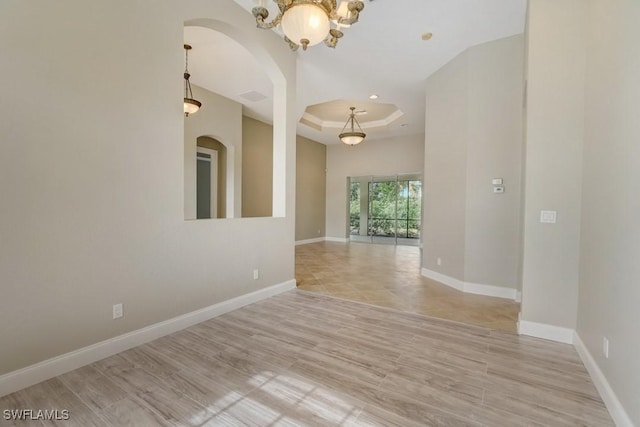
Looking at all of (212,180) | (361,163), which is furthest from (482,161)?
(361,163)

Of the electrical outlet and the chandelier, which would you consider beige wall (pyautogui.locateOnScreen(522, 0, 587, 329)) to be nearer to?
the chandelier

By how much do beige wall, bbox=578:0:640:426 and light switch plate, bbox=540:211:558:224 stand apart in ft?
0.66

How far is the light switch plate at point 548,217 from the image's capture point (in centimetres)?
266

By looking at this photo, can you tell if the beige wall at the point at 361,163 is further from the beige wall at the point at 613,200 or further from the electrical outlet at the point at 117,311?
the electrical outlet at the point at 117,311

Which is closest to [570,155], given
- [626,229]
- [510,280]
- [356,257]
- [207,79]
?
[626,229]

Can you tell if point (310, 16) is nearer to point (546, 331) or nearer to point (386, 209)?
point (546, 331)

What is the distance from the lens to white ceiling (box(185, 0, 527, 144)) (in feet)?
11.3

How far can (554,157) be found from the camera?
2652mm

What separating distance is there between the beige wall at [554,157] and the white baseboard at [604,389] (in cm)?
37

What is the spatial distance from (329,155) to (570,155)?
8281 millimetres

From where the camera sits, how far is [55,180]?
2.03 meters

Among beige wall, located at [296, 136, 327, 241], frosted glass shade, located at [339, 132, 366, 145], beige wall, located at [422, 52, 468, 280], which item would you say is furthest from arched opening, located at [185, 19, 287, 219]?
beige wall, located at [422, 52, 468, 280]

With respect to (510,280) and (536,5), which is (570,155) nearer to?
(536,5)

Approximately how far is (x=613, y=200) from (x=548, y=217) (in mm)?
851
